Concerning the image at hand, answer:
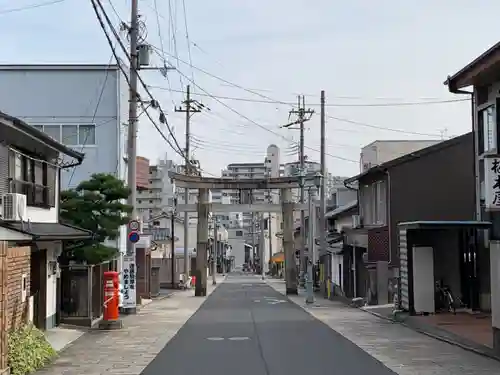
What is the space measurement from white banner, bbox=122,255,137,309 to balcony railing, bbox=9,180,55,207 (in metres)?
6.00

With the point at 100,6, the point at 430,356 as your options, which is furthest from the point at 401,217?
the point at 100,6

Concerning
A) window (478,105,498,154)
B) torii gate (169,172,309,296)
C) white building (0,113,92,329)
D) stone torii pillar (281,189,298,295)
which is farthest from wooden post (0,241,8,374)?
stone torii pillar (281,189,298,295)

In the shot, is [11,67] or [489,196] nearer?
[489,196]

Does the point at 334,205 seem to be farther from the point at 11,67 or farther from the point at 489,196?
the point at 489,196

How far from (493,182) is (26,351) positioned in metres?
9.88

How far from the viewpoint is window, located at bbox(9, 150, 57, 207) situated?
18984 mm

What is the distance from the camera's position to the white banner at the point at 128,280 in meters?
27.9

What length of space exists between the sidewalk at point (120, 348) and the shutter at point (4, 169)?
4294 millimetres

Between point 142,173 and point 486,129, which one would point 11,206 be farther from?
point 142,173

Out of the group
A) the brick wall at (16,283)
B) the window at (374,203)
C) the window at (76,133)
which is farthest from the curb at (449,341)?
the window at (76,133)

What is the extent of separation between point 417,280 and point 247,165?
118 m

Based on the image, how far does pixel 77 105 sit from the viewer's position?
119 ft

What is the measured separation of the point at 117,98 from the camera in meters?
36.3

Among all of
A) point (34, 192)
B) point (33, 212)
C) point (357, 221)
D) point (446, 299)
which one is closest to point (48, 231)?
point (33, 212)
